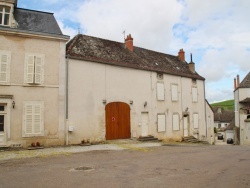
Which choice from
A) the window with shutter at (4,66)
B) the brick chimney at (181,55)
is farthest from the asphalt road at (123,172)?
the brick chimney at (181,55)

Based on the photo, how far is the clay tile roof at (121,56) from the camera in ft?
56.6

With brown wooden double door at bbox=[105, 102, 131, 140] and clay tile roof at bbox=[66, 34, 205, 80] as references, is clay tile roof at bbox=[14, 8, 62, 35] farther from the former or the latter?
brown wooden double door at bbox=[105, 102, 131, 140]

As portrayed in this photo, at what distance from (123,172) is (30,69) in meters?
8.97

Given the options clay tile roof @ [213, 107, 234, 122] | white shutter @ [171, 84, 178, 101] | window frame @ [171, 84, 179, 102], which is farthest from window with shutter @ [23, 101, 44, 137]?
clay tile roof @ [213, 107, 234, 122]

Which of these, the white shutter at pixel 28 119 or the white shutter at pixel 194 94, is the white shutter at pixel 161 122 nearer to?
the white shutter at pixel 194 94

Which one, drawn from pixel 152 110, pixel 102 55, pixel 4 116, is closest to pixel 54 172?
pixel 4 116

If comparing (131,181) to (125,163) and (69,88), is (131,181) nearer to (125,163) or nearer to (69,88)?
(125,163)

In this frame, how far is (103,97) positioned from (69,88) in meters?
2.55

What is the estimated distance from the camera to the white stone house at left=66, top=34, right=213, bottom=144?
16.1m

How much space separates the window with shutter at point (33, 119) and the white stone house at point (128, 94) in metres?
1.62

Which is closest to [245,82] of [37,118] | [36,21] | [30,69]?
[36,21]

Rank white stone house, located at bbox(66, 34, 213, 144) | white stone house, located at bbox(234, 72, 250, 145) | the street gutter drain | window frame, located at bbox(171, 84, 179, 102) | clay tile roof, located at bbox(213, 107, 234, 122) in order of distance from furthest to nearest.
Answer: clay tile roof, located at bbox(213, 107, 234, 122)
white stone house, located at bbox(234, 72, 250, 145)
window frame, located at bbox(171, 84, 179, 102)
white stone house, located at bbox(66, 34, 213, 144)
the street gutter drain

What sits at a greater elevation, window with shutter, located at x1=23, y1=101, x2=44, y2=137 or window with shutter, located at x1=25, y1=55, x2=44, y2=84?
window with shutter, located at x1=25, y1=55, x2=44, y2=84

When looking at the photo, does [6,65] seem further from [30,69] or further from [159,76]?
[159,76]
